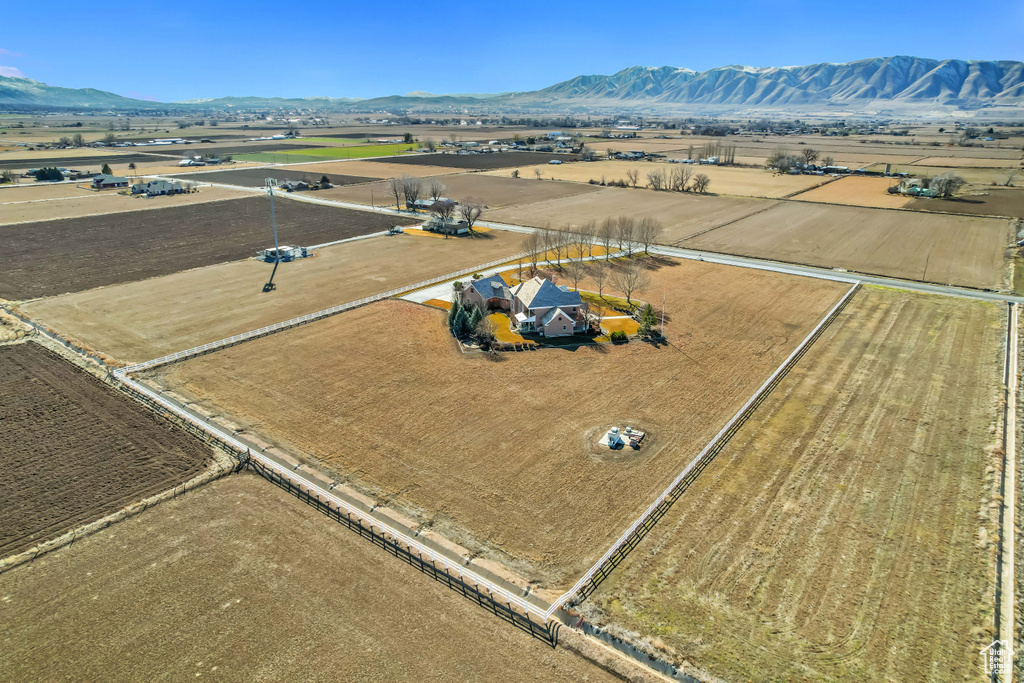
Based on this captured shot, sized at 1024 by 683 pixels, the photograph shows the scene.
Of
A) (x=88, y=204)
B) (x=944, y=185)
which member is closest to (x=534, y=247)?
(x=88, y=204)

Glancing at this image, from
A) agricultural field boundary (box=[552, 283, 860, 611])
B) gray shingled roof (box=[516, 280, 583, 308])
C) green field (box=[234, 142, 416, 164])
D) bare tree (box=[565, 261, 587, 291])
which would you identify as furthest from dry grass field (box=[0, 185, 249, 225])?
agricultural field boundary (box=[552, 283, 860, 611])

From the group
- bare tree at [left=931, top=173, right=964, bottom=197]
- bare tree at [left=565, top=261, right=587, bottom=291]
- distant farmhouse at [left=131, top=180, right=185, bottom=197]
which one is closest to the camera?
bare tree at [left=565, top=261, right=587, bottom=291]

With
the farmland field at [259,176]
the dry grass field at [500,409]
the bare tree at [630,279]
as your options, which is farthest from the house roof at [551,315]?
the farmland field at [259,176]

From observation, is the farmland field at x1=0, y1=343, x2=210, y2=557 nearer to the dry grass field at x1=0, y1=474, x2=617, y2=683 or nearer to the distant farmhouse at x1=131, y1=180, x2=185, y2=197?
the dry grass field at x1=0, y1=474, x2=617, y2=683

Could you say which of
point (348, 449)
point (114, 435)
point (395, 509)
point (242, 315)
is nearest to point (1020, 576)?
point (395, 509)

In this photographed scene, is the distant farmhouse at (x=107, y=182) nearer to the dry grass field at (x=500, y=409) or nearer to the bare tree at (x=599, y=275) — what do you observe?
the dry grass field at (x=500, y=409)
